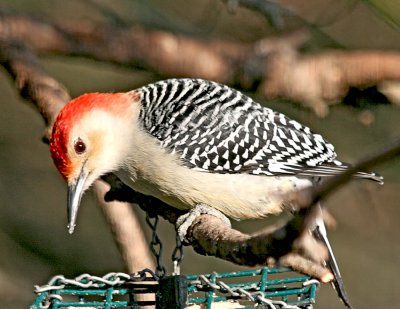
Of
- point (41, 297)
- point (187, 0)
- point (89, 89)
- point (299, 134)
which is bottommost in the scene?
point (41, 297)

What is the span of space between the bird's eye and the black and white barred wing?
435 mm

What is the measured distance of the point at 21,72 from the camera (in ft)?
18.4

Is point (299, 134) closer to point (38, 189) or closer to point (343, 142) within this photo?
point (343, 142)

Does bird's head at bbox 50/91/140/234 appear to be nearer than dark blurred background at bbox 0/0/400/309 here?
Yes

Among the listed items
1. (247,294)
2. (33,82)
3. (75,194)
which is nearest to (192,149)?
(75,194)

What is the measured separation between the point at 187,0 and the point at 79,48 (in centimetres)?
190

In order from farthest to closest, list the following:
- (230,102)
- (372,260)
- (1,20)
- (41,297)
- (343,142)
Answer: (372,260)
(343,142)
(1,20)
(230,102)
(41,297)

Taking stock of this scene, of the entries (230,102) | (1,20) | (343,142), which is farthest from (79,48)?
(343,142)

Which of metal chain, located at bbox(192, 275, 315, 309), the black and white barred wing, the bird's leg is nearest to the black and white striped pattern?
the black and white barred wing

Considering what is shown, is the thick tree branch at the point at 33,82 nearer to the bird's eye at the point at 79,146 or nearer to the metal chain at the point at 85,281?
the bird's eye at the point at 79,146

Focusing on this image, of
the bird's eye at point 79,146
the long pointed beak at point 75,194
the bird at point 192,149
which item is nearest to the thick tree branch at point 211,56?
the bird at point 192,149

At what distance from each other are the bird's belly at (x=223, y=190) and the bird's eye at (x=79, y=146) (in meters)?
0.29

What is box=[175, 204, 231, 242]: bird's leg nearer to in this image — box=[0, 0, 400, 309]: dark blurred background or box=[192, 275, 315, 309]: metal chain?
box=[192, 275, 315, 309]: metal chain

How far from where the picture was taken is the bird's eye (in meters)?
5.35
